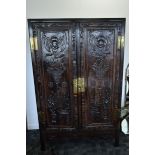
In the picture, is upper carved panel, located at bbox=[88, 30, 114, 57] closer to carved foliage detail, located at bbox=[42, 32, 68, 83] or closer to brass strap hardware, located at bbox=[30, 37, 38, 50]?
carved foliage detail, located at bbox=[42, 32, 68, 83]

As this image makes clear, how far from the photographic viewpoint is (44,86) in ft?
7.90

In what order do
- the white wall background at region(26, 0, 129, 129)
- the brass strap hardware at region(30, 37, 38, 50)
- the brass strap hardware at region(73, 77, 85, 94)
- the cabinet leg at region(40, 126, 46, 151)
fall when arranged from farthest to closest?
the white wall background at region(26, 0, 129, 129), the cabinet leg at region(40, 126, 46, 151), the brass strap hardware at region(73, 77, 85, 94), the brass strap hardware at region(30, 37, 38, 50)

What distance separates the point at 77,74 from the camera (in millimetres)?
2369

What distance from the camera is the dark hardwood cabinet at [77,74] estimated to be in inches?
89.4

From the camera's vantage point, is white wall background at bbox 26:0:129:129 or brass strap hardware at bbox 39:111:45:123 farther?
white wall background at bbox 26:0:129:129

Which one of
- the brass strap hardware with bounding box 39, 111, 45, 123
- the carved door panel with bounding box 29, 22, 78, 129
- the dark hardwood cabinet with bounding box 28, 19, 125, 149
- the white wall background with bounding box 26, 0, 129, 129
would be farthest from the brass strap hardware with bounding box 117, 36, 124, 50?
the brass strap hardware with bounding box 39, 111, 45, 123

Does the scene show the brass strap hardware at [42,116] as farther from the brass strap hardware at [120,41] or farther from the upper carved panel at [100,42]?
the brass strap hardware at [120,41]

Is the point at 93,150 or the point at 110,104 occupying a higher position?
the point at 110,104

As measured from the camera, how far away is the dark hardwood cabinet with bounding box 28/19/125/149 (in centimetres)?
227

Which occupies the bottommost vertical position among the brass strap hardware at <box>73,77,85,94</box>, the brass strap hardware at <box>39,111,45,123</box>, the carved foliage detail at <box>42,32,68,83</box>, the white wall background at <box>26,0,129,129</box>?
the brass strap hardware at <box>39,111,45,123</box>
